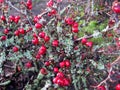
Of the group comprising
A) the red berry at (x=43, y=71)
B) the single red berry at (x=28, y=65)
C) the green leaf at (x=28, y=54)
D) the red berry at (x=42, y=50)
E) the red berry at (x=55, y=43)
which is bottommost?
the red berry at (x=43, y=71)

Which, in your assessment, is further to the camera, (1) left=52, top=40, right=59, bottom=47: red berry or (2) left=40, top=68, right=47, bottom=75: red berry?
(2) left=40, top=68, right=47, bottom=75: red berry

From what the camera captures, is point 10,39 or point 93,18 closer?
point 10,39

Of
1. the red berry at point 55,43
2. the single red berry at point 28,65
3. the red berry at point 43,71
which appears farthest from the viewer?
the single red berry at point 28,65

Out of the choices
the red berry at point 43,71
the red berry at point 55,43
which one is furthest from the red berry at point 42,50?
the red berry at point 43,71

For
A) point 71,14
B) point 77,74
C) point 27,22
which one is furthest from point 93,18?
point 77,74

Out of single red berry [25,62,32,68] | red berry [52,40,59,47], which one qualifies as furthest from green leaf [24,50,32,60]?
red berry [52,40,59,47]

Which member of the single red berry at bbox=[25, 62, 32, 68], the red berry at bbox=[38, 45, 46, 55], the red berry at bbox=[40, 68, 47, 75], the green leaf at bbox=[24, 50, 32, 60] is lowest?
the red berry at bbox=[40, 68, 47, 75]

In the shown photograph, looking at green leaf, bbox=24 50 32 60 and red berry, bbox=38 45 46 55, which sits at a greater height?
red berry, bbox=38 45 46 55

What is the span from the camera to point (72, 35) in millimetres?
3160

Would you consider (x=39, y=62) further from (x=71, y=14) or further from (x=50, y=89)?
(x=71, y=14)

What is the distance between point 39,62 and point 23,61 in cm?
19

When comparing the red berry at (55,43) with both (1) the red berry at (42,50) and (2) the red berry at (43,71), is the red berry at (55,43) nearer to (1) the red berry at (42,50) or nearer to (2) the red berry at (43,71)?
(1) the red berry at (42,50)

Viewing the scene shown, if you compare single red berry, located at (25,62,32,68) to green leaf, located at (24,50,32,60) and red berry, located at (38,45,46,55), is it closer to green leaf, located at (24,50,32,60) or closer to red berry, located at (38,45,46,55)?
green leaf, located at (24,50,32,60)

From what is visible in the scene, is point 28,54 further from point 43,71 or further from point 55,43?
point 55,43
